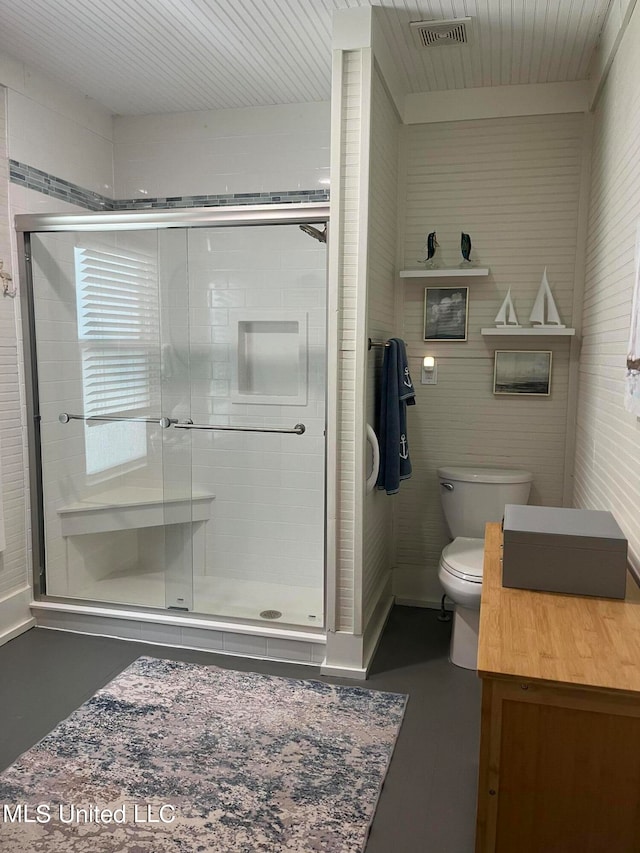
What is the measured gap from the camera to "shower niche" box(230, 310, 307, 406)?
2955 mm

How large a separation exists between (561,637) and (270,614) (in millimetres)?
1667

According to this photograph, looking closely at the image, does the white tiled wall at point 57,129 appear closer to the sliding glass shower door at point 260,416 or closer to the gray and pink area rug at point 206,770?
the sliding glass shower door at point 260,416

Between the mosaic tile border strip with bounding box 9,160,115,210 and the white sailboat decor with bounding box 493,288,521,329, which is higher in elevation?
the mosaic tile border strip with bounding box 9,160,115,210

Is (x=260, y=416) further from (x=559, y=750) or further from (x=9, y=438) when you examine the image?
(x=559, y=750)

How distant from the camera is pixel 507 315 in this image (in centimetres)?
315

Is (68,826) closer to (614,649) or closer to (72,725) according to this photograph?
(72,725)

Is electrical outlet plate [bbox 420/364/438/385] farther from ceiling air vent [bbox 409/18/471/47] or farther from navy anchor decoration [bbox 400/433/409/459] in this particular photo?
ceiling air vent [bbox 409/18/471/47]

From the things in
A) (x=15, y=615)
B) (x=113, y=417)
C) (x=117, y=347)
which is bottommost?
(x=15, y=615)

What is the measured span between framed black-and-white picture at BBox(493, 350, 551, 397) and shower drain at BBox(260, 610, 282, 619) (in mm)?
1513

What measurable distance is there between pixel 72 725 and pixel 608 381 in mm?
2276

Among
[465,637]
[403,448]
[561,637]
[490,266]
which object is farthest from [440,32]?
[465,637]

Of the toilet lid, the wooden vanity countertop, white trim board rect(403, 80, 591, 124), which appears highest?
white trim board rect(403, 80, 591, 124)

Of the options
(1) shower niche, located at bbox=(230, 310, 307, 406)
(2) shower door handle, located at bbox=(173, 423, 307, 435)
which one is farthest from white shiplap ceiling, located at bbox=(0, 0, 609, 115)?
(2) shower door handle, located at bbox=(173, 423, 307, 435)

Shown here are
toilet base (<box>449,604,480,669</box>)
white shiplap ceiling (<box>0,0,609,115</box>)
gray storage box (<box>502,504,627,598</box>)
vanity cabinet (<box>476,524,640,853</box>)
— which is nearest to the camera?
vanity cabinet (<box>476,524,640,853</box>)
